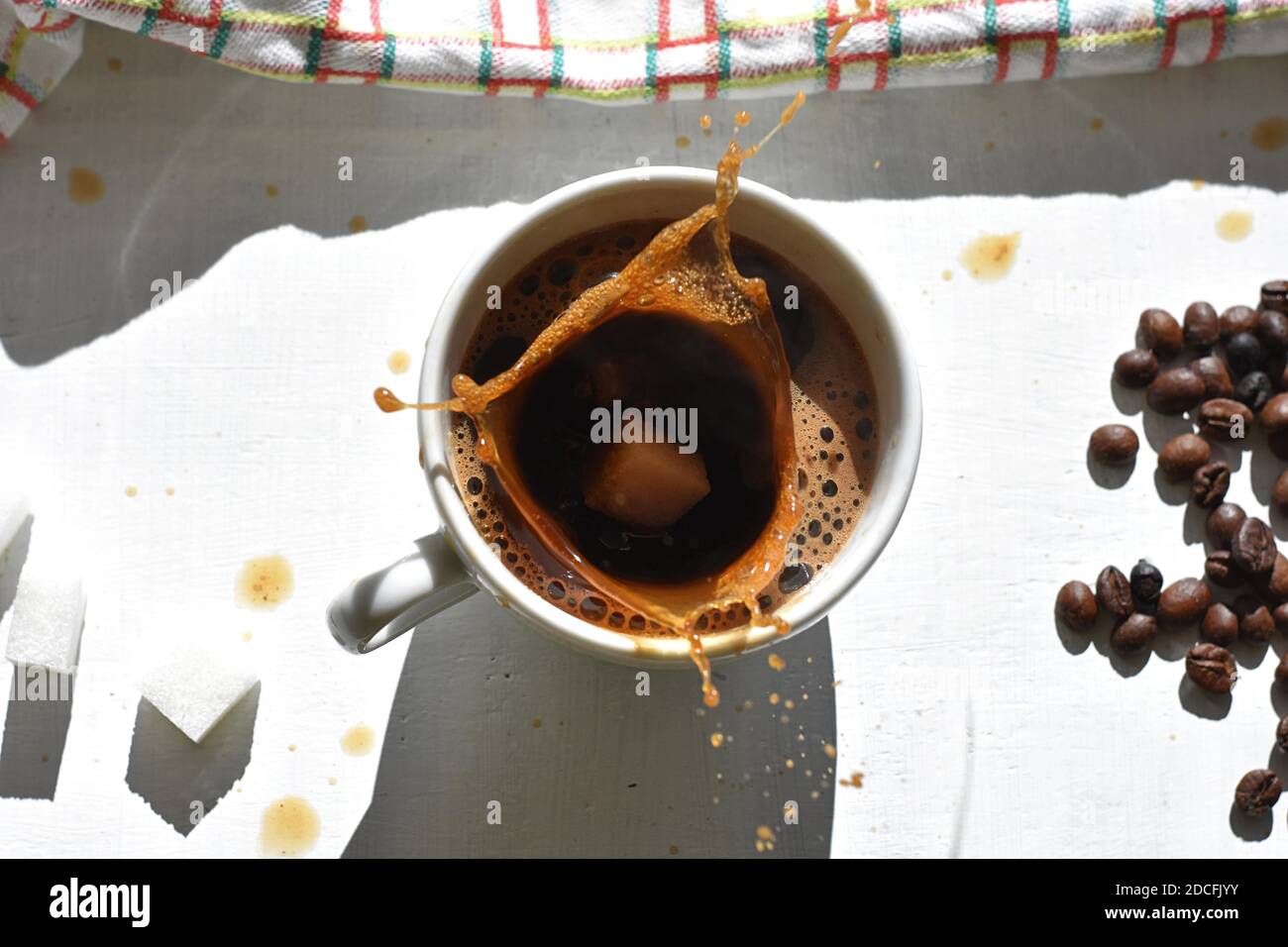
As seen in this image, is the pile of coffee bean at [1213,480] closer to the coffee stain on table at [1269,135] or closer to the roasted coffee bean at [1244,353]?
the roasted coffee bean at [1244,353]

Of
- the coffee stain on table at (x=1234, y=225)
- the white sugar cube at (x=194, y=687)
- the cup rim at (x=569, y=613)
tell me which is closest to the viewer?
the cup rim at (x=569, y=613)

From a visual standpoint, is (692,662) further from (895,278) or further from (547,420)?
(895,278)

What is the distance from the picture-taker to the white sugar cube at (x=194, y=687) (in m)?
0.98

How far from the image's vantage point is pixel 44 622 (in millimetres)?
981

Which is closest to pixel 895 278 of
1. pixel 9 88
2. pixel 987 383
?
pixel 987 383

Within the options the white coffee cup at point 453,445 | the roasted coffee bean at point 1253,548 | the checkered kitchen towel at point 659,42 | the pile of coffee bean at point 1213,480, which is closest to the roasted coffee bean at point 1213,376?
the pile of coffee bean at point 1213,480

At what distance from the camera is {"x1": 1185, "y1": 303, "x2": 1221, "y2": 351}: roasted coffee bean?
1.05 metres

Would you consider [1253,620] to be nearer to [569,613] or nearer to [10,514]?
[569,613]

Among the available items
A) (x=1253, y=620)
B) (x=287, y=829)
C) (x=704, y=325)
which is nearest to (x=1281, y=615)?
(x=1253, y=620)

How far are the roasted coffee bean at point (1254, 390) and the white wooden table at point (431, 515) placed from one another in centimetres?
6

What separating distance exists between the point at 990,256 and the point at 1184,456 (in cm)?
23

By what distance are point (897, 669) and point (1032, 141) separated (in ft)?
1.48

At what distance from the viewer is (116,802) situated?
3.28 feet

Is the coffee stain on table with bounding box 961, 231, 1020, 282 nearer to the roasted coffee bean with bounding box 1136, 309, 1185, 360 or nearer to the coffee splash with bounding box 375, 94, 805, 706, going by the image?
the roasted coffee bean with bounding box 1136, 309, 1185, 360
